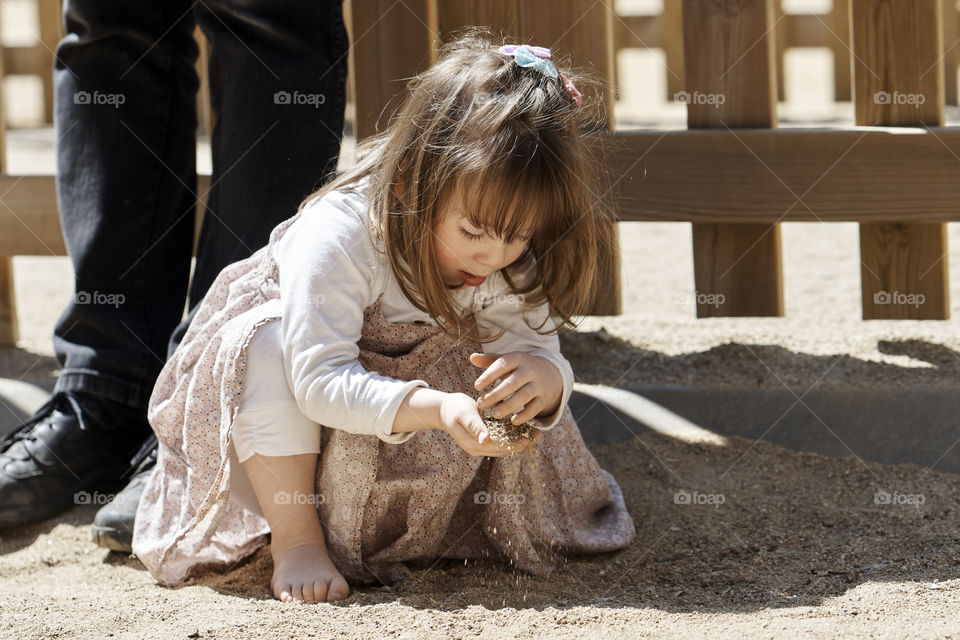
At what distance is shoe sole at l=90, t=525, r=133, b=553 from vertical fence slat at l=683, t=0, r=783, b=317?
130cm

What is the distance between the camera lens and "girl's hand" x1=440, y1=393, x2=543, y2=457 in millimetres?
1444

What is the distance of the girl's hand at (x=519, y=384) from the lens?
1492 mm

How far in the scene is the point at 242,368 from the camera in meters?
1.62

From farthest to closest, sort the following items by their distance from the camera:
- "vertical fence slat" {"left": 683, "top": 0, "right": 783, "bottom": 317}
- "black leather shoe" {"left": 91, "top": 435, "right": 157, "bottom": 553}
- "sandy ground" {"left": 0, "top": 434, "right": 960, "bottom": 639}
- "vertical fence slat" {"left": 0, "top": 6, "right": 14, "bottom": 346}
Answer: "vertical fence slat" {"left": 0, "top": 6, "right": 14, "bottom": 346}
"vertical fence slat" {"left": 683, "top": 0, "right": 783, "bottom": 317}
"black leather shoe" {"left": 91, "top": 435, "right": 157, "bottom": 553}
"sandy ground" {"left": 0, "top": 434, "right": 960, "bottom": 639}

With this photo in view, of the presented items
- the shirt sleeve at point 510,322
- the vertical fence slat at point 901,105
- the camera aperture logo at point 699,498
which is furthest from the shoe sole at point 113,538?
the vertical fence slat at point 901,105

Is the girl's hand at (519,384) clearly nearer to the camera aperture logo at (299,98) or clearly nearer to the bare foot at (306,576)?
the bare foot at (306,576)

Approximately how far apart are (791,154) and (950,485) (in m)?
0.72

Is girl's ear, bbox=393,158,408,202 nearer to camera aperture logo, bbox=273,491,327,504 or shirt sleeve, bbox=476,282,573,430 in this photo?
shirt sleeve, bbox=476,282,573,430

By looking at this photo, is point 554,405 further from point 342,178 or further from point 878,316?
→ point 878,316

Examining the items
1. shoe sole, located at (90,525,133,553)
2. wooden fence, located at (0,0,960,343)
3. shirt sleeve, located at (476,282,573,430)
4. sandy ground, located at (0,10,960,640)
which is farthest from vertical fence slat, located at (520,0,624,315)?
shoe sole, located at (90,525,133,553)

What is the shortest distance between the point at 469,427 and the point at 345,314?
28 centimetres

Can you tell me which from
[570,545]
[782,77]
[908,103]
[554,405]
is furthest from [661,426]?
[782,77]

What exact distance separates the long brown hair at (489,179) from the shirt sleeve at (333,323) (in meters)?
0.05

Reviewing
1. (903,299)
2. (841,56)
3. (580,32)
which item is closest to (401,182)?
(580,32)
